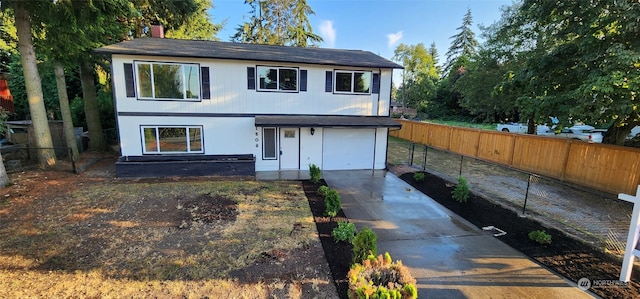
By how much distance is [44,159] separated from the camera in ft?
35.9

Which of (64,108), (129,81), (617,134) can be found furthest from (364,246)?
(64,108)

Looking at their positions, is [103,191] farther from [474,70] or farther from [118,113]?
[474,70]

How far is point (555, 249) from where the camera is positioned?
19.7ft

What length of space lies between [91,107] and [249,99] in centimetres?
903

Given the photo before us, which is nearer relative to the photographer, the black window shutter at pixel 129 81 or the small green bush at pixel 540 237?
the small green bush at pixel 540 237

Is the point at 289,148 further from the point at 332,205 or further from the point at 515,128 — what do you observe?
the point at 515,128

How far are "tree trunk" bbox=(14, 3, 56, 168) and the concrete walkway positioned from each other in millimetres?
11761

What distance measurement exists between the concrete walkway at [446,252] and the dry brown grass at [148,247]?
1.67 m

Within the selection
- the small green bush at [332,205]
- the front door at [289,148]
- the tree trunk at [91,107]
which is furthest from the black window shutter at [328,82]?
the tree trunk at [91,107]

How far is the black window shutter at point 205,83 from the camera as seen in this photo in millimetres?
11099

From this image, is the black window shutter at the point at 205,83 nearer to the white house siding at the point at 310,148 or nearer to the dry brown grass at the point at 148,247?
the white house siding at the point at 310,148

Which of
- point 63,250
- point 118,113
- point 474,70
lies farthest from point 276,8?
point 63,250

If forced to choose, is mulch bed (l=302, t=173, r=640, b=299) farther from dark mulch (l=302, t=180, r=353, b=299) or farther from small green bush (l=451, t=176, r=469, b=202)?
small green bush (l=451, t=176, r=469, b=202)

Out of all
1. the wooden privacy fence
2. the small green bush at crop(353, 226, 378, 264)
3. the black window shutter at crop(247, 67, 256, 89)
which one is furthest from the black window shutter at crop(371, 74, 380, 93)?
the small green bush at crop(353, 226, 378, 264)
